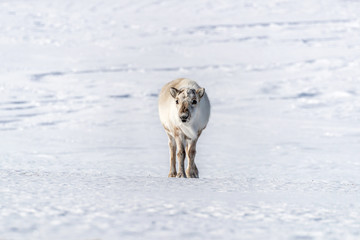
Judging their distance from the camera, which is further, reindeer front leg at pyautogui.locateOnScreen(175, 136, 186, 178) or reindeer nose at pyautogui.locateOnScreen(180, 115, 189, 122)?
reindeer front leg at pyautogui.locateOnScreen(175, 136, 186, 178)

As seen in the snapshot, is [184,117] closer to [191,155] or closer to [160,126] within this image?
[191,155]

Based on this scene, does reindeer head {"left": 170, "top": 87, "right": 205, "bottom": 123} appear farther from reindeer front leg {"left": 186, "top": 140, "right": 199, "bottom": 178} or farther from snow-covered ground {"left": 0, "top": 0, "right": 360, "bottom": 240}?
snow-covered ground {"left": 0, "top": 0, "right": 360, "bottom": 240}

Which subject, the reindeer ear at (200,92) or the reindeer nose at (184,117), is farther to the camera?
the reindeer ear at (200,92)

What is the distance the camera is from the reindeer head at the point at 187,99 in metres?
7.12

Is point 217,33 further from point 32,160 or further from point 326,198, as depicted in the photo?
point 326,198

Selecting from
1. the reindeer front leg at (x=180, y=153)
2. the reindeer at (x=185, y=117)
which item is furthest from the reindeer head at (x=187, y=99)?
the reindeer front leg at (x=180, y=153)

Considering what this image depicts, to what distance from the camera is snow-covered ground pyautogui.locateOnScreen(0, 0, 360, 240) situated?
4078mm

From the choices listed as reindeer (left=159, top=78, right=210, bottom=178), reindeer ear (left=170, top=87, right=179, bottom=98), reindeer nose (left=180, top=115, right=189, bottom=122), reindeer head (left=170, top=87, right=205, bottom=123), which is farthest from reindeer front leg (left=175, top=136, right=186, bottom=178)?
reindeer nose (left=180, top=115, right=189, bottom=122)

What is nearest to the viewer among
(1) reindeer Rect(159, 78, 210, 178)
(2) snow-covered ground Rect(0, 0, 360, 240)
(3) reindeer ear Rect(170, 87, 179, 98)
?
(2) snow-covered ground Rect(0, 0, 360, 240)

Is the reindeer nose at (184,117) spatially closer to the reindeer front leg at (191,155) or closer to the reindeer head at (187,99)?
the reindeer head at (187,99)

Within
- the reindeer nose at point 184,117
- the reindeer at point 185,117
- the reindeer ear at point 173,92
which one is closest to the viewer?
the reindeer nose at point 184,117

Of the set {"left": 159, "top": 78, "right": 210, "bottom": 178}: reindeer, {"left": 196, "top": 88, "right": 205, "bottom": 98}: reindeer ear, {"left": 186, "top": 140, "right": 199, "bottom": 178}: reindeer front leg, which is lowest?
{"left": 186, "top": 140, "right": 199, "bottom": 178}: reindeer front leg

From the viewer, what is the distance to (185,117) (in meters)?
7.03

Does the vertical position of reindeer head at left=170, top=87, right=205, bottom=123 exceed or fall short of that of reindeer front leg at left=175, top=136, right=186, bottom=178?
it exceeds it
